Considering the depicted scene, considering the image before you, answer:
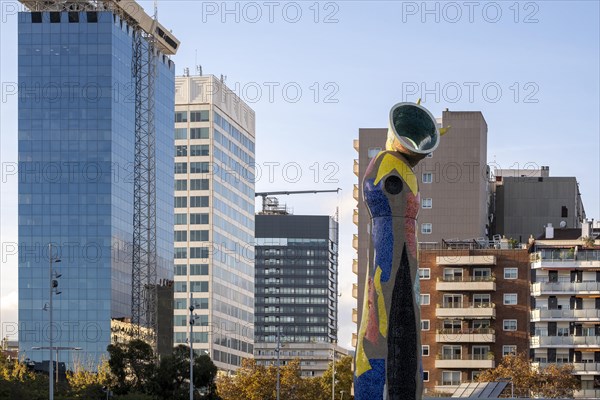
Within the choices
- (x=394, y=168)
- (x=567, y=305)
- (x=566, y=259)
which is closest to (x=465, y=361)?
(x=567, y=305)

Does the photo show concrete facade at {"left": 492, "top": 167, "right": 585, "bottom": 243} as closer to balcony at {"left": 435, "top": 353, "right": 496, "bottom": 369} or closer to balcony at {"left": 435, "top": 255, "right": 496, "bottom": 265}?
balcony at {"left": 435, "top": 255, "right": 496, "bottom": 265}

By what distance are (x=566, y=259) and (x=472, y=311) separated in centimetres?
1002

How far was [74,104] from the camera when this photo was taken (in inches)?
7254

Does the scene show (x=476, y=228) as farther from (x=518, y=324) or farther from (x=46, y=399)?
(x=46, y=399)

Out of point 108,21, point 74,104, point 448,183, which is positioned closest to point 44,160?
point 74,104

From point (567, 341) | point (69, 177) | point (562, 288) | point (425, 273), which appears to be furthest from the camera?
point (69, 177)

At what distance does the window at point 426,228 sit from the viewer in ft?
484

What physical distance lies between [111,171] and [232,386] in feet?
130

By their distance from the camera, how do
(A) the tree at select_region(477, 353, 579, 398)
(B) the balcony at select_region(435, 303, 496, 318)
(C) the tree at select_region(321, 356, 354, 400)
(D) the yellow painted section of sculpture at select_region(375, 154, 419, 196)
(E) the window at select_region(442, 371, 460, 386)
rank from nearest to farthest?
(D) the yellow painted section of sculpture at select_region(375, 154, 419, 196), (A) the tree at select_region(477, 353, 579, 398), (E) the window at select_region(442, 371, 460, 386), (B) the balcony at select_region(435, 303, 496, 318), (C) the tree at select_region(321, 356, 354, 400)

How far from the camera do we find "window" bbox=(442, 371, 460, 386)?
445 feet

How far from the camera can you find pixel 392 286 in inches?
3285

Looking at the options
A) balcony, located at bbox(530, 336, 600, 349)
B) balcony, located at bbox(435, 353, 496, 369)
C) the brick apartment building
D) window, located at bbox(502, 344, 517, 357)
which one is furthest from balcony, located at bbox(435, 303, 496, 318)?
balcony, located at bbox(530, 336, 600, 349)

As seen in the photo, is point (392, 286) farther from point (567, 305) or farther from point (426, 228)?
point (426, 228)

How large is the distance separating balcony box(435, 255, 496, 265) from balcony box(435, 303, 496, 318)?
12.9 ft
